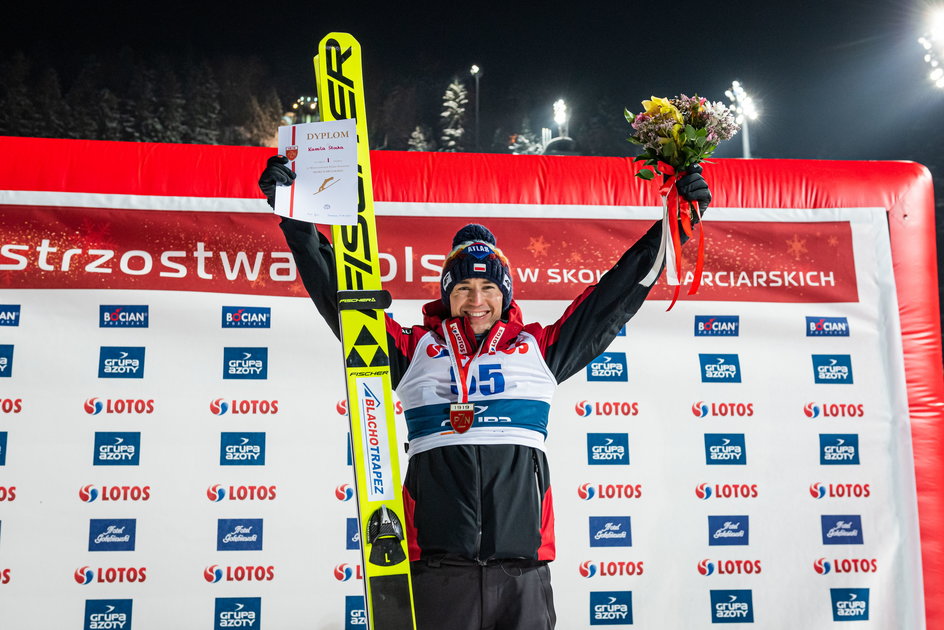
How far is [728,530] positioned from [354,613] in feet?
5.86

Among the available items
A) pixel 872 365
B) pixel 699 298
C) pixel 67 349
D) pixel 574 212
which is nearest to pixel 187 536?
pixel 67 349

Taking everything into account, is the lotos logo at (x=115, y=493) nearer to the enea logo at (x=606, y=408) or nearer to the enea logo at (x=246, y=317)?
the enea logo at (x=246, y=317)

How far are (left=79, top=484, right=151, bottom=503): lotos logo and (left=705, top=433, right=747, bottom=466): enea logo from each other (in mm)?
2602

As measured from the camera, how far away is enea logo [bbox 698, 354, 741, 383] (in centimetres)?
389

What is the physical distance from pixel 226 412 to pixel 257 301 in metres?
0.54

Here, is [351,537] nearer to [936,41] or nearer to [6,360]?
[6,360]

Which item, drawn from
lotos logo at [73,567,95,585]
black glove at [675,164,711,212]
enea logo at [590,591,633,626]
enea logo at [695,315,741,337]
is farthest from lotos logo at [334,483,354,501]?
black glove at [675,164,711,212]

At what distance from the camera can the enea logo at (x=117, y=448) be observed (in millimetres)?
3512

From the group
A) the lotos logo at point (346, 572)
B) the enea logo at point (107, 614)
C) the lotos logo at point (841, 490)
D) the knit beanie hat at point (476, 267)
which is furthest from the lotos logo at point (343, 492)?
the lotos logo at point (841, 490)

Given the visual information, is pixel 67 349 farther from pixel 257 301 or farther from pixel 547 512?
pixel 547 512

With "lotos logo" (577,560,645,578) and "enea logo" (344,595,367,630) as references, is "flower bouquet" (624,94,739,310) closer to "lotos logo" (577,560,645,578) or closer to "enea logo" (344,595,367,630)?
"lotos logo" (577,560,645,578)

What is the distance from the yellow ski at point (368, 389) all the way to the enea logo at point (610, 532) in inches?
64.3

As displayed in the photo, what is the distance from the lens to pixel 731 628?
3711mm

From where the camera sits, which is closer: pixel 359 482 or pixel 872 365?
pixel 359 482
